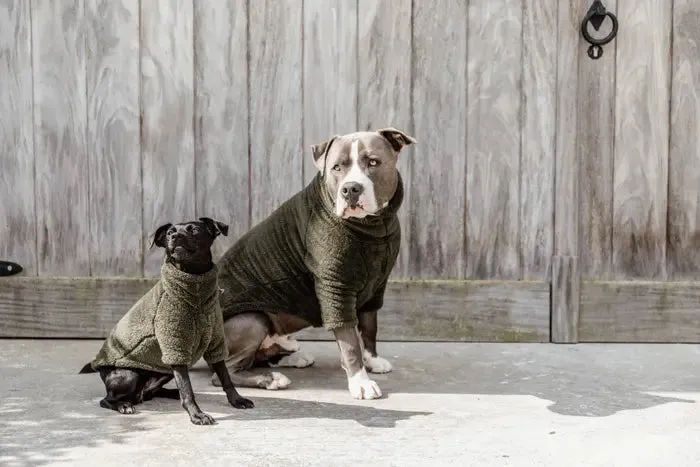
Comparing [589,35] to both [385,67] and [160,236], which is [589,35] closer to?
[385,67]

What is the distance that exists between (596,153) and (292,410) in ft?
6.86

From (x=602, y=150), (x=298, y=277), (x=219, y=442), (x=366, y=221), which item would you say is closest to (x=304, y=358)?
(x=298, y=277)

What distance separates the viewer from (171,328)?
315 centimetres

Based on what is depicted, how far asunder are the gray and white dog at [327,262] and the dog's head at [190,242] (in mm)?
512

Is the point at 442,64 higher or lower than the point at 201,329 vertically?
higher

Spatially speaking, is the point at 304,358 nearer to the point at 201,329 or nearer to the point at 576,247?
the point at 201,329

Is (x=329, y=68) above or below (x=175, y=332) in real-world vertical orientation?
above

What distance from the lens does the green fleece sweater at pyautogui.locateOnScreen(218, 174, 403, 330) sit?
3.55m

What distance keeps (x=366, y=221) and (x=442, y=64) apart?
49.0 inches

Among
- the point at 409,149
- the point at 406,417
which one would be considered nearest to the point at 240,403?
the point at 406,417

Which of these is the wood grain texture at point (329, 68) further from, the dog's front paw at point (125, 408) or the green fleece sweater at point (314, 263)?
the dog's front paw at point (125, 408)

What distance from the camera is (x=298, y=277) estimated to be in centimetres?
373

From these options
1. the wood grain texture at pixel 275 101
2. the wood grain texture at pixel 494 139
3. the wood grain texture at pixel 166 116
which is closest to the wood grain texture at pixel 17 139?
the wood grain texture at pixel 166 116

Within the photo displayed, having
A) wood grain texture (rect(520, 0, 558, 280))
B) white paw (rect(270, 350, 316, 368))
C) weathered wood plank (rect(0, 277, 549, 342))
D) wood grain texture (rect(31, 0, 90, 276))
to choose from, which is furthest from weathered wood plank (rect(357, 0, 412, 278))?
wood grain texture (rect(31, 0, 90, 276))
